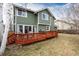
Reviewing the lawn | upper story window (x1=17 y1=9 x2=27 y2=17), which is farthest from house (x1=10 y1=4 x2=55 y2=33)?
the lawn

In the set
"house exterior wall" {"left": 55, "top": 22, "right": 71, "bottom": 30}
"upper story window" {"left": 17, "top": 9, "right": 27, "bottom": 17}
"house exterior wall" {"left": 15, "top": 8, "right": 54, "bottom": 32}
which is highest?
"upper story window" {"left": 17, "top": 9, "right": 27, "bottom": 17}

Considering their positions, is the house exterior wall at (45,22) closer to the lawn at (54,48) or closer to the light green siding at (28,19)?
the light green siding at (28,19)

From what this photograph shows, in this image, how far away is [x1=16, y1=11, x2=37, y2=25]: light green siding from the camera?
9.15ft

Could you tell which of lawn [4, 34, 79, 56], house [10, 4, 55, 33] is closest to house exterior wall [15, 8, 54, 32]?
house [10, 4, 55, 33]

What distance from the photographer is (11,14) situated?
9.11 ft

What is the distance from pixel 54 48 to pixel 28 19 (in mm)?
575

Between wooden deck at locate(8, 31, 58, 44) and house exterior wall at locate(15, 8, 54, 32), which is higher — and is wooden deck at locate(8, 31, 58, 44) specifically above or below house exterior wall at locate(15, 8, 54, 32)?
below

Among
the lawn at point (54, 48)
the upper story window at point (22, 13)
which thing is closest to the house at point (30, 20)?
the upper story window at point (22, 13)

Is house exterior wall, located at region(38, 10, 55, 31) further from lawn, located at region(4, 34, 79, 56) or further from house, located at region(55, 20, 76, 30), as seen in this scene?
lawn, located at region(4, 34, 79, 56)

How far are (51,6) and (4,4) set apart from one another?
0.69 meters

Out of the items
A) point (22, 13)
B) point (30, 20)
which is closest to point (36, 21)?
point (30, 20)

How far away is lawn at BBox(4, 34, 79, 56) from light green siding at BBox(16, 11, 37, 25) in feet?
1.08

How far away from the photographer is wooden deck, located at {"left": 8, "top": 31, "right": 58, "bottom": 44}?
9.16 ft

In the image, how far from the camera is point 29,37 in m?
2.83
